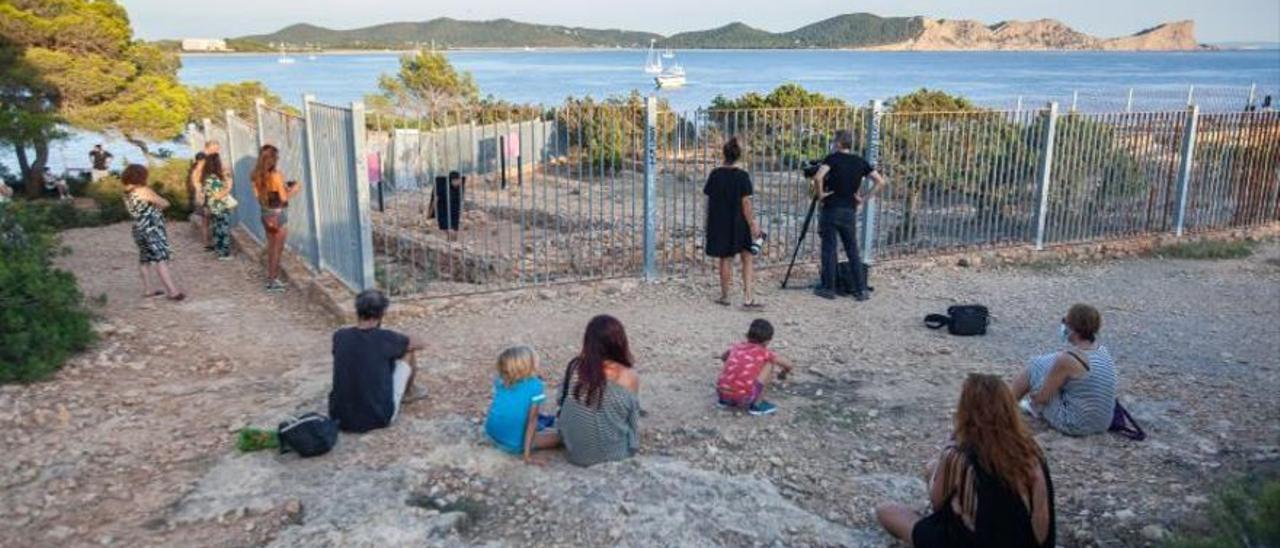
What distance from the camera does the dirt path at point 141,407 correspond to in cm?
492

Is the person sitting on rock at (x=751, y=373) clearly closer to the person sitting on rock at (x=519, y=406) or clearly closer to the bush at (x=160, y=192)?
the person sitting on rock at (x=519, y=406)

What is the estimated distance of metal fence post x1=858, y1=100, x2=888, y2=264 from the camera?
36.1 ft

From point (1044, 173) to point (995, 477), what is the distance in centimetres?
935

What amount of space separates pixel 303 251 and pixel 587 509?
7.34m

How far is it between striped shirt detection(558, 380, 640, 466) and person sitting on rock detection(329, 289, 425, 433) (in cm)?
121

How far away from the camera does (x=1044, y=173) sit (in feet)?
40.2

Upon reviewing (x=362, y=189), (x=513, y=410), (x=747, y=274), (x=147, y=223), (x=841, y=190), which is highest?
(x=362, y=189)

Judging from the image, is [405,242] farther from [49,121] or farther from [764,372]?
[49,121]

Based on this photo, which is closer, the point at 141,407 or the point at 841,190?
the point at 141,407

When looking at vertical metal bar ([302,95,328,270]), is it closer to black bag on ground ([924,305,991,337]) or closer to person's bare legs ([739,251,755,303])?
person's bare legs ([739,251,755,303])

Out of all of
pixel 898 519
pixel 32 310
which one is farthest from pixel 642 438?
pixel 32 310

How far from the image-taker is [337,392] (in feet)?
19.0

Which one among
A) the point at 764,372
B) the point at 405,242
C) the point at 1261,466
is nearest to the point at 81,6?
the point at 405,242

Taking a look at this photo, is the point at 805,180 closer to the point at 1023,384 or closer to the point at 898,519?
the point at 1023,384
